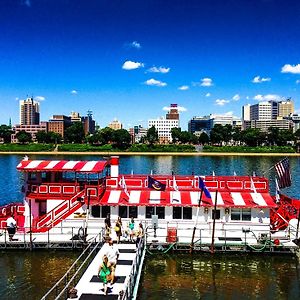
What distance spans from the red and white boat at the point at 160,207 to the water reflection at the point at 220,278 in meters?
1.53

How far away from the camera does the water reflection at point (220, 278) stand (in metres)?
25.4

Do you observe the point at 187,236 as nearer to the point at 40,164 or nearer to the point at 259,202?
the point at 259,202

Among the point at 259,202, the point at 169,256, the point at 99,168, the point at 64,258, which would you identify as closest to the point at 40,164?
the point at 99,168

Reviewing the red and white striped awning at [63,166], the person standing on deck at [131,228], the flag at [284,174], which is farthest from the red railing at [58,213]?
the flag at [284,174]

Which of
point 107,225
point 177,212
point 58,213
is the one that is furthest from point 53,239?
point 177,212

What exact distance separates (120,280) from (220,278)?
820 centimetres

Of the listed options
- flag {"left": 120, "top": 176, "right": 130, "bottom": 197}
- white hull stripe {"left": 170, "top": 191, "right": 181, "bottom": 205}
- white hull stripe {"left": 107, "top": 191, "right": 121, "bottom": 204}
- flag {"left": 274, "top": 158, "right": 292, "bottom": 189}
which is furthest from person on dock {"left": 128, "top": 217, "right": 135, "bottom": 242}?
flag {"left": 274, "top": 158, "right": 292, "bottom": 189}

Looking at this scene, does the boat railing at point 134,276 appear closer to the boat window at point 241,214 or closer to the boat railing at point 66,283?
the boat railing at point 66,283

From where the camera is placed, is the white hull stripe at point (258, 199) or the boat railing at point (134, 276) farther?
the white hull stripe at point (258, 199)

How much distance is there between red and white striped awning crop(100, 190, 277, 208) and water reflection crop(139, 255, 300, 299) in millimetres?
4478

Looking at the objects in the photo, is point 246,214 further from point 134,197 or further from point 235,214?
point 134,197

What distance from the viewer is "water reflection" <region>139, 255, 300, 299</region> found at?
83.4 ft

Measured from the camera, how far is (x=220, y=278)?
91.8ft

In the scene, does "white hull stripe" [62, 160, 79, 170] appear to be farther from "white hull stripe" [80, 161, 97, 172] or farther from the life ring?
the life ring
